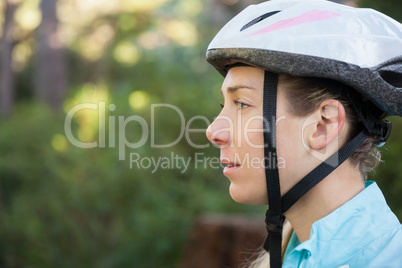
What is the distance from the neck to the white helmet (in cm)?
32

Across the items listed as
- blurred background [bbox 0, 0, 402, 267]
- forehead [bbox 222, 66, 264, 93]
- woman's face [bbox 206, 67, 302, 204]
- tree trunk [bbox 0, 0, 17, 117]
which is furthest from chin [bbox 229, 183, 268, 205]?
tree trunk [bbox 0, 0, 17, 117]

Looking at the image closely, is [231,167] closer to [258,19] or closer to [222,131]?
[222,131]

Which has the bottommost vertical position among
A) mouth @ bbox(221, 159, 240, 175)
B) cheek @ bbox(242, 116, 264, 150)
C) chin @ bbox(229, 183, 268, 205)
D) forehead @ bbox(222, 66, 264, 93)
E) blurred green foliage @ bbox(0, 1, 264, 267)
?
blurred green foliage @ bbox(0, 1, 264, 267)

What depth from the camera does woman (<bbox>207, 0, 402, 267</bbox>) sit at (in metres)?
2.16

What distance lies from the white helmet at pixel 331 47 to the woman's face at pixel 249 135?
0.38 feet

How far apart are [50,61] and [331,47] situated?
12427 mm

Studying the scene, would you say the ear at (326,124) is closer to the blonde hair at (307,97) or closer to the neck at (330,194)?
the blonde hair at (307,97)

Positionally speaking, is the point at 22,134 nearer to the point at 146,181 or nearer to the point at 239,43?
the point at 146,181

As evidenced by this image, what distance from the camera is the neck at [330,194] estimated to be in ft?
7.38

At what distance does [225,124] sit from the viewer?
2.34 metres

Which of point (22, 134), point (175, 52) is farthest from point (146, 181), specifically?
point (175, 52)

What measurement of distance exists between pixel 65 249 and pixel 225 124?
17.2ft

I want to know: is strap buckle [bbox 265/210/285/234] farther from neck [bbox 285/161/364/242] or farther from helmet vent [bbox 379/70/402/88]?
helmet vent [bbox 379/70/402/88]

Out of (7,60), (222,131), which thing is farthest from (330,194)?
(7,60)
